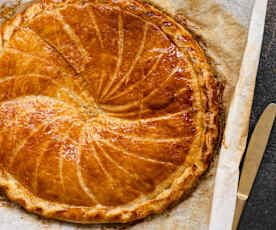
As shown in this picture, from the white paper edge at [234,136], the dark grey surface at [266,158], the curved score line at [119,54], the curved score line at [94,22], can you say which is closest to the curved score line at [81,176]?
the curved score line at [119,54]

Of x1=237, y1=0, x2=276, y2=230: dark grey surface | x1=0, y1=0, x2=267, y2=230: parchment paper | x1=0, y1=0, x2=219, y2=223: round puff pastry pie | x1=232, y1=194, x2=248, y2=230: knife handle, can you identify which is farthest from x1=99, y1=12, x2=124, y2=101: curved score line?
x1=232, y1=194, x2=248, y2=230: knife handle

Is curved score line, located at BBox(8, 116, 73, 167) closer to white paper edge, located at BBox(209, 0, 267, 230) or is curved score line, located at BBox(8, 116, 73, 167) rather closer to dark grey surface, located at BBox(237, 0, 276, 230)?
white paper edge, located at BBox(209, 0, 267, 230)

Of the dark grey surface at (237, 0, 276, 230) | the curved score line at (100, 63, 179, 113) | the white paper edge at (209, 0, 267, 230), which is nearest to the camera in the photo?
the white paper edge at (209, 0, 267, 230)

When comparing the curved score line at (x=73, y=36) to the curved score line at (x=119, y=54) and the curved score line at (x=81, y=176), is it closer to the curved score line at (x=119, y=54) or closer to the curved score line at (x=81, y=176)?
the curved score line at (x=119, y=54)

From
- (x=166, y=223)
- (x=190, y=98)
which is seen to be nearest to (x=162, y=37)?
(x=190, y=98)

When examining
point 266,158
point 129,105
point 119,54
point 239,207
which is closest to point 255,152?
point 266,158

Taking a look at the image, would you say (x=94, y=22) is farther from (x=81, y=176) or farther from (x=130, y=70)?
(x=81, y=176)

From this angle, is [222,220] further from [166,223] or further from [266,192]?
[266,192]
